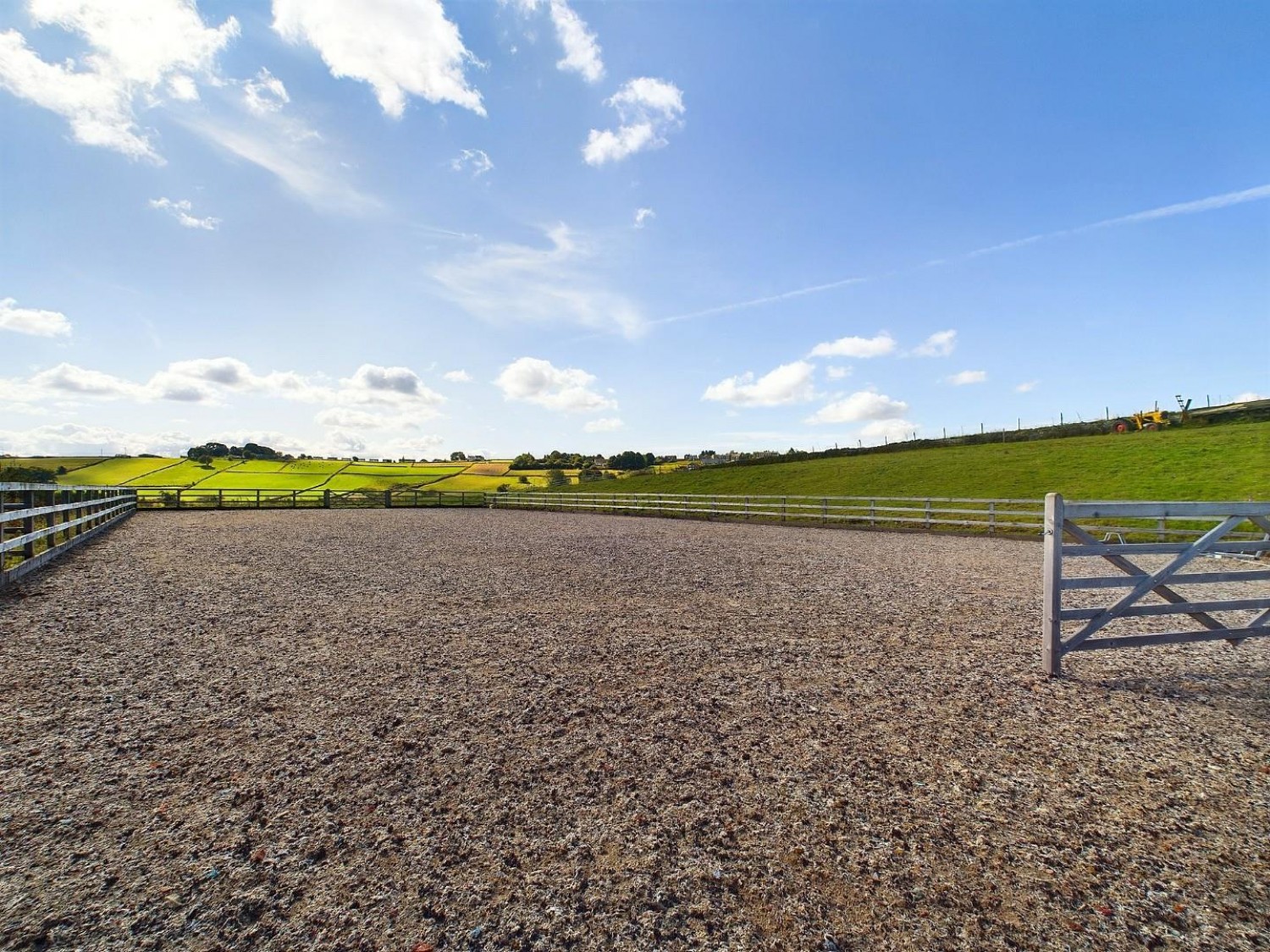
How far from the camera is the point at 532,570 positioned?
10484mm

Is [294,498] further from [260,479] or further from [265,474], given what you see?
[265,474]

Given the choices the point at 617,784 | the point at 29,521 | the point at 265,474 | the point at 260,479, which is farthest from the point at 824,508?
the point at 265,474

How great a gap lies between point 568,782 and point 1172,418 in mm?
62813

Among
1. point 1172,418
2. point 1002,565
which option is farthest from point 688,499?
point 1172,418

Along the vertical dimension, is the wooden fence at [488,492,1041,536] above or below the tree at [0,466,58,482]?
below

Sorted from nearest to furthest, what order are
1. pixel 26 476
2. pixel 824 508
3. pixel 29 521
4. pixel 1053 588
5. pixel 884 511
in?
pixel 1053 588
pixel 29 521
pixel 884 511
pixel 824 508
pixel 26 476

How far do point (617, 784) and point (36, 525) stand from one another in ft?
49.5

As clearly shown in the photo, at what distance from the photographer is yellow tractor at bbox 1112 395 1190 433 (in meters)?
45.5

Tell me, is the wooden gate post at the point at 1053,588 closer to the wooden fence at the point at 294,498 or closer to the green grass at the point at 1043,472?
the green grass at the point at 1043,472

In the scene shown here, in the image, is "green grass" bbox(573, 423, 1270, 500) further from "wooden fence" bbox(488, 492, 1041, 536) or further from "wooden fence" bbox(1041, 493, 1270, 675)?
"wooden fence" bbox(1041, 493, 1270, 675)

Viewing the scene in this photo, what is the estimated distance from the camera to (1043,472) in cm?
3234

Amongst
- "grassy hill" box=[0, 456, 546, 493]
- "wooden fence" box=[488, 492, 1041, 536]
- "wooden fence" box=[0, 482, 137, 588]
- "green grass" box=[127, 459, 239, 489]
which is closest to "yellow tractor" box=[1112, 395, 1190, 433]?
"wooden fence" box=[488, 492, 1041, 536]

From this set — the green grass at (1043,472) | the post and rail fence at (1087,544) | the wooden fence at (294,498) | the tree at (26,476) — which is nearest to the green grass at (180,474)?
the tree at (26,476)

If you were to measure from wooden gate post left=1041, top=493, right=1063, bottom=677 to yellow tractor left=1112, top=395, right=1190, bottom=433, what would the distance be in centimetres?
5355
